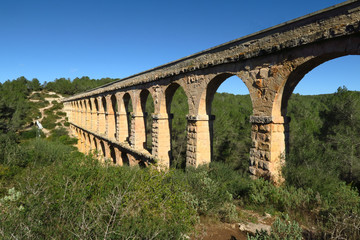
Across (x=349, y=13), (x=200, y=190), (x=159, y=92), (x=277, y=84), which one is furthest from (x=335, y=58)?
(x=159, y=92)

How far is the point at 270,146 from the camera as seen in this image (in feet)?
16.5

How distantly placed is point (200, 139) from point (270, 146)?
2.66 metres

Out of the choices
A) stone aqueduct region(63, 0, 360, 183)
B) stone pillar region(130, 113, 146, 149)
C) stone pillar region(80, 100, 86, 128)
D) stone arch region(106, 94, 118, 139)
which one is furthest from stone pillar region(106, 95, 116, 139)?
stone pillar region(80, 100, 86, 128)

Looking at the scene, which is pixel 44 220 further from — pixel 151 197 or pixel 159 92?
pixel 159 92

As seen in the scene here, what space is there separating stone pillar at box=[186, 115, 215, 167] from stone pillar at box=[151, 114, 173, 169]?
210cm

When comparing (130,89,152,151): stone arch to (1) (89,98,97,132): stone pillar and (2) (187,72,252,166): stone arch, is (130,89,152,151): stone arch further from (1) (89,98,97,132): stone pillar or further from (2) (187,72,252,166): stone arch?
(1) (89,98,97,132): stone pillar

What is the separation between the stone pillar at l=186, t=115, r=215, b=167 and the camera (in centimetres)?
720

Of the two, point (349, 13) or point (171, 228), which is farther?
point (349, 13)

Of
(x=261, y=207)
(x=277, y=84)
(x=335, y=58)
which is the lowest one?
(x=261, y=207)

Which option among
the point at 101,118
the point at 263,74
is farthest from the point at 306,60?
the point at 101,118

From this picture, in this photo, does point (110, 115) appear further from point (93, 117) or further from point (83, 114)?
point (83, 114)

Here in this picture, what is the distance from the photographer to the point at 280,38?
16.0ft

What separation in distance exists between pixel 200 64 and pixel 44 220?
226 inches

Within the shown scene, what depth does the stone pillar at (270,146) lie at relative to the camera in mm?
5031
